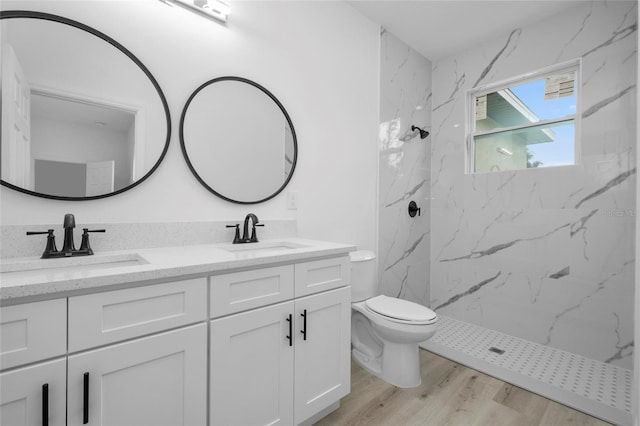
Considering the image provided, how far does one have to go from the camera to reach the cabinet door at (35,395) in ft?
2.53

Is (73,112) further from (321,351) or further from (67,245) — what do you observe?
(321,351)

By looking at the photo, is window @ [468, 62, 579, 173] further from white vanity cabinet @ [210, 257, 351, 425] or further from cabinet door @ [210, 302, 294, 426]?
cabinet door @ [210, 302, 294, 426]

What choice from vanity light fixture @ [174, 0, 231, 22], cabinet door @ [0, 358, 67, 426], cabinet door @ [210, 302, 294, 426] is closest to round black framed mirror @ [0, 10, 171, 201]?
vanity light fixture @ [174, 0, 231, 22]

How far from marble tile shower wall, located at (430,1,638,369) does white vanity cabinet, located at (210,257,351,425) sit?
5.97ft

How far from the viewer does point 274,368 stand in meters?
1.30

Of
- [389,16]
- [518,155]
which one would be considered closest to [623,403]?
[518,155]

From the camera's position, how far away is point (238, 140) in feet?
5.87

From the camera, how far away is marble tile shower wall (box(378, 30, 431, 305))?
2637mm

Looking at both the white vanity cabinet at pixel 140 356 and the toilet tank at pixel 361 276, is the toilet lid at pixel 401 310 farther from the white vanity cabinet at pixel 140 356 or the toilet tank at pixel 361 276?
the white vanity cabinet at pixel 140 356

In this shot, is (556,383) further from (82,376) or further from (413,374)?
(82,376)

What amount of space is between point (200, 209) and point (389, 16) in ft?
7.17

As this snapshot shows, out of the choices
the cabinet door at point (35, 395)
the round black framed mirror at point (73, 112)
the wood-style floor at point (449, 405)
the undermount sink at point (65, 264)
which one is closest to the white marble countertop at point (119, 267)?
the undermount sink at point (65, 264)

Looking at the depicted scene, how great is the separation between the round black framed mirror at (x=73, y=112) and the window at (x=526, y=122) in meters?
2.74

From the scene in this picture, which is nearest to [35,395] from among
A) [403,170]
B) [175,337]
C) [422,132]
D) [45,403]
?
[45,403]
